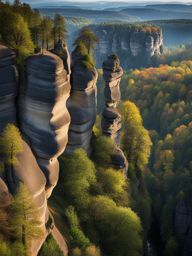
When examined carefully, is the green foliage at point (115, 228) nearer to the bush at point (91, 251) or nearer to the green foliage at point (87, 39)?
the bush at point (91, 251)

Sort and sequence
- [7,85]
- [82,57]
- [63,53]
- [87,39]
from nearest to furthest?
[7,85] → [63,53] → [82,57] → [87,39]

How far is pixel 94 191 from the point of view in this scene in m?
41.1

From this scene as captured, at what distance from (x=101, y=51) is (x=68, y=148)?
152 m

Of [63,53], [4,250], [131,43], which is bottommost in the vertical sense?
[131,43]

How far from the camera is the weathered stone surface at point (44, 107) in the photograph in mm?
30923

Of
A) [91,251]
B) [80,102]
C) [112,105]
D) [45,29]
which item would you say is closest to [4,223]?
[91,251]

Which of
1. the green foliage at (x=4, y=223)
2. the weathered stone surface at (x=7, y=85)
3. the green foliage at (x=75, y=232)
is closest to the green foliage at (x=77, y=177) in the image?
the green foliage at (x=75, y=232)

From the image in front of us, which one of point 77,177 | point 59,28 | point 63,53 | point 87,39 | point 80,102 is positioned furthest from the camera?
point 87,39

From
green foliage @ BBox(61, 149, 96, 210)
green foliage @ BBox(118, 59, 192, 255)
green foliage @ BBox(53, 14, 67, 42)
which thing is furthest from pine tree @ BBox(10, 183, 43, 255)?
green foliage @ BBox(118, 59, 192, 255)

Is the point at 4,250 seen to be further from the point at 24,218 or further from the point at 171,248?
the point at 171,248

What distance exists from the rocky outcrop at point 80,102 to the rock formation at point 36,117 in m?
5.89

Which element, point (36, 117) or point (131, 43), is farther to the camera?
point (131, 43)

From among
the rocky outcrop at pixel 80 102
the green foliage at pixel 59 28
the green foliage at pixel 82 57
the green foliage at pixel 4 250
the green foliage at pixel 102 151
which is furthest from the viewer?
the green foliage at pixel 102 151

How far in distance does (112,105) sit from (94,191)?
14.4m
